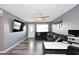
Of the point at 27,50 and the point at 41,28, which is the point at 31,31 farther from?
the point at 27,50

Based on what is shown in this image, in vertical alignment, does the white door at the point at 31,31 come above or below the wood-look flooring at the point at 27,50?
above

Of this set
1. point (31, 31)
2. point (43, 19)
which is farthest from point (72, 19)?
point (31, 31)

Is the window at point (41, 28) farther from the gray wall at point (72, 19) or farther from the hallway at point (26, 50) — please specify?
the gray wall at point (72, 19)

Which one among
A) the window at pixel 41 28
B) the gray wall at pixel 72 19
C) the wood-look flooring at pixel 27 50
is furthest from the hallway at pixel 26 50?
the window at pixel 41 28

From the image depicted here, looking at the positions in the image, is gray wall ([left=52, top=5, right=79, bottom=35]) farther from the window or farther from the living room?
the window

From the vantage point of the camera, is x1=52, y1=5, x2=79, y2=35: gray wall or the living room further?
x1=52, y1=5, x2=79, y2=35: gray wall

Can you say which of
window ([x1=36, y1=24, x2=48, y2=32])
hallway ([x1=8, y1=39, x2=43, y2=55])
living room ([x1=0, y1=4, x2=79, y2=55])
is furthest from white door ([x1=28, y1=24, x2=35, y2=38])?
living room ([x1=0, y1=4, x2=79, y2=55])

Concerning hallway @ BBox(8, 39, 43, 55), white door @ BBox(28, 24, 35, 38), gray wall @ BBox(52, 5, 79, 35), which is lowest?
hallway @ BBox(8, 39, 43, 55)

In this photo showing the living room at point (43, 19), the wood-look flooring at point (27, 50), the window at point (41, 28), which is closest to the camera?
the living room at point (43, 19)

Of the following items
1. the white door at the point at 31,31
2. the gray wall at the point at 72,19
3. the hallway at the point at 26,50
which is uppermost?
the gray wall at the point at 72,19
